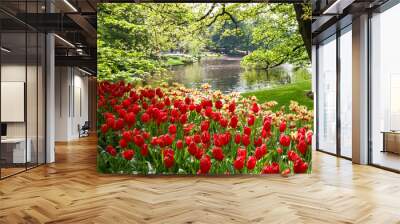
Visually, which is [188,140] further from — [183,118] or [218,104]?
[218,104]

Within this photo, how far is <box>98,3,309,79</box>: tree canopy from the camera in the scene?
6.39 m

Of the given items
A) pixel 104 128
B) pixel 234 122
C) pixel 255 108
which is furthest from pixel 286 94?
pixel 104 128

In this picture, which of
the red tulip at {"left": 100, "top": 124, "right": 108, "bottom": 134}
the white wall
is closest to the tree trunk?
the red tulip at {"left": 100, "top": 124, "right": 108, "bottom": 134}

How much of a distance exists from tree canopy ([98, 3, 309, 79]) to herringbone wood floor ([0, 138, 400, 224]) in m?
1.69

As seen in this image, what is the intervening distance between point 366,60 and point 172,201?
4.89 meters

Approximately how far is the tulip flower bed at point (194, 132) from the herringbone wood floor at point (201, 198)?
0.25 m

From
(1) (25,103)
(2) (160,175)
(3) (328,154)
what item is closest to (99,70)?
(1) (25,103)

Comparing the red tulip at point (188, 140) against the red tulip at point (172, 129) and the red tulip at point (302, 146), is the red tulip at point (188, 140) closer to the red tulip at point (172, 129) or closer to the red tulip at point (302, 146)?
the red tulip at point (172, 129)

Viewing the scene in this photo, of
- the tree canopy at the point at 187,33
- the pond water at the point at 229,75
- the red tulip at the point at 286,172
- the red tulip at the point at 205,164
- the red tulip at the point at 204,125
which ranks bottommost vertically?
the red tulip at the point at 286,172

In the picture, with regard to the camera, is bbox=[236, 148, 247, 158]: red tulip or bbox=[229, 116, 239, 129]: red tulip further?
bbox=[229, 116, 239, 129]: red tulip

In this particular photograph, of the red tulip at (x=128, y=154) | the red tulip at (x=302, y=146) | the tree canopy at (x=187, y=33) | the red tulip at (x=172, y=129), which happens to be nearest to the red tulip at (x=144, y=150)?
the red tulip at (x=128, y=154)

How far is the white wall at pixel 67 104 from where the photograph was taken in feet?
48.1

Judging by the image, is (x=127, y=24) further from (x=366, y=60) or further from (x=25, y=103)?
(x=366, y=60)

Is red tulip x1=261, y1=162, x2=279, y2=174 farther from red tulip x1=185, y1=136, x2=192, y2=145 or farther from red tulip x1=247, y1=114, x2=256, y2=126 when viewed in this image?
red tulip x1=185, y1=136, x2=192, y2=145
